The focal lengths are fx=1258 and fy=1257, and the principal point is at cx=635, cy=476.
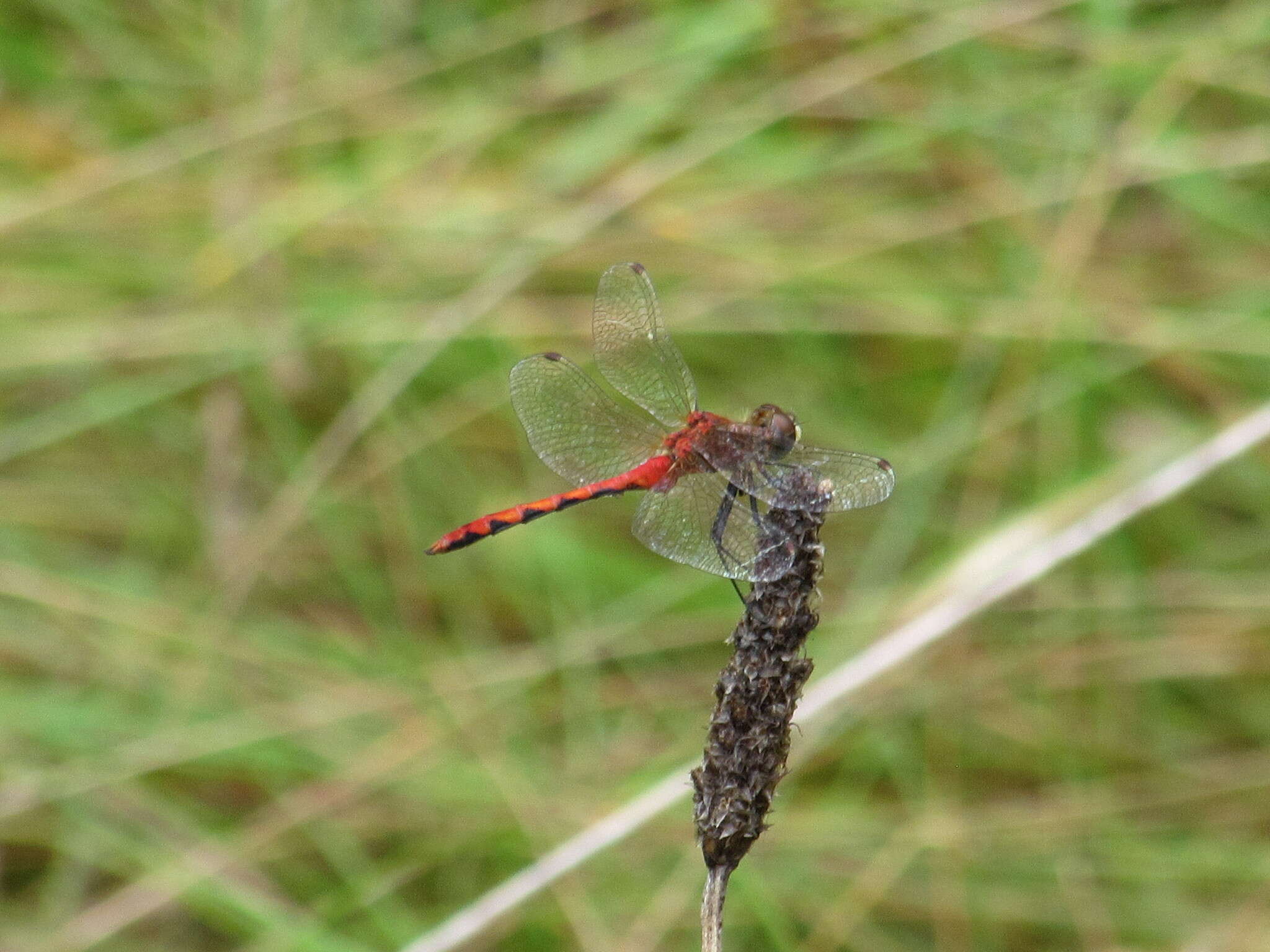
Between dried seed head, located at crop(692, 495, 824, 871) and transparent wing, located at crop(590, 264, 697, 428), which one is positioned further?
transparent wing, located at crop(590, 264, 697, 428)

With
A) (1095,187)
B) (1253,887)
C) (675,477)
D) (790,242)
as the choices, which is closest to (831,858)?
(1253,887)

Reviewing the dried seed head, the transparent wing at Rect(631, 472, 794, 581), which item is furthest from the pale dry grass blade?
the dried seed head

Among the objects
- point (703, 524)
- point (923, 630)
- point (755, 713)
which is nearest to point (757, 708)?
point (755, 713)

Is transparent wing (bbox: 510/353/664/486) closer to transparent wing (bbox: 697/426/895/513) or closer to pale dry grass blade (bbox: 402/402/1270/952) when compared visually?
transparent wing (bbox: 697/426/895/513)

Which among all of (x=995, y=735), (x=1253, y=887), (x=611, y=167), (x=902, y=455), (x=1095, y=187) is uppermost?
(x=611, y=167)

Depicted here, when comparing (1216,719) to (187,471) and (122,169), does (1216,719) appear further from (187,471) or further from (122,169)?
(122,169)

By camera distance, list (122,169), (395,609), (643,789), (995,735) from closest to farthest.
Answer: (643,789)
(995,735)
(395,609)
(122,169)

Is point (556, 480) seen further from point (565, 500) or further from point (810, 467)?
point (810, 467)
